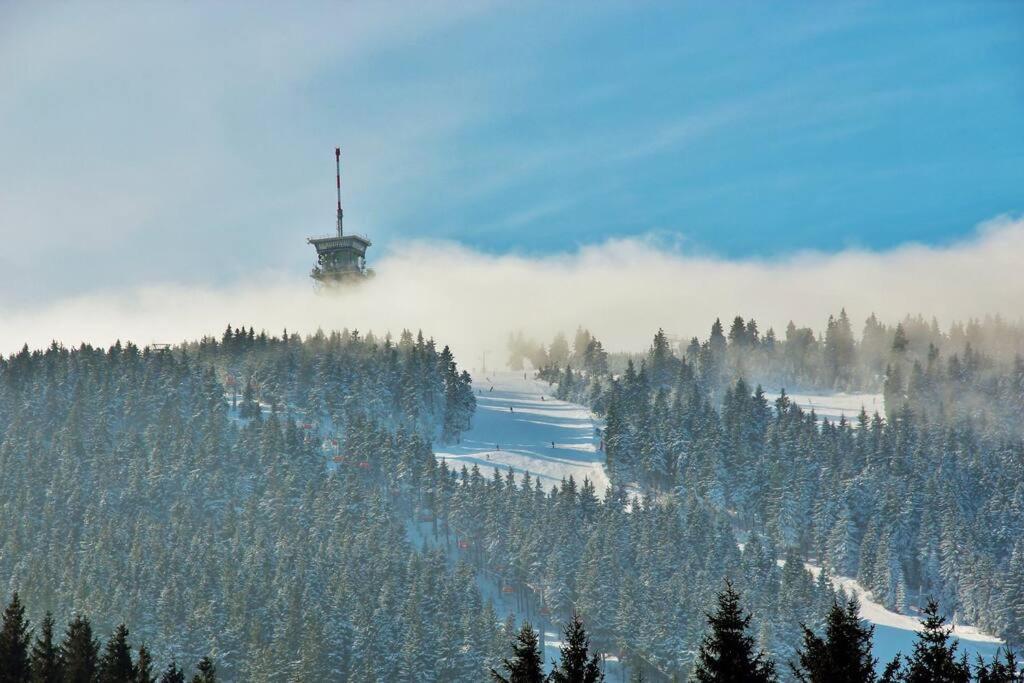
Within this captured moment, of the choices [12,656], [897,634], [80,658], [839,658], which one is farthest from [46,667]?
[897,634]

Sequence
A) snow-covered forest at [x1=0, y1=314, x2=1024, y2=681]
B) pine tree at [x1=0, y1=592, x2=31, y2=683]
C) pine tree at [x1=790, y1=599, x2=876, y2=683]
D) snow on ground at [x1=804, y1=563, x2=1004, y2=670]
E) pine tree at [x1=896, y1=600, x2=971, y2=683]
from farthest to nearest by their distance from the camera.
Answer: snow on ground at [x1=804, y1=563, x2=1004, y2=670], snow-covered forest at [x1=0, y1=314, x2=1024, y2=681], pine tree at [x1=0, y1=592, x2=31, y2=683], pine tree at [x1=896, y1=600, x2=971, y2=683], pine tree at [x1=790, y1=599, x2=876, y2=683]

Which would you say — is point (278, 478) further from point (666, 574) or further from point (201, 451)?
point (666, 574)

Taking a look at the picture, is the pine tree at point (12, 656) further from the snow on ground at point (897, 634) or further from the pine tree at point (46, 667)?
the snow on ground at point (897, 634)

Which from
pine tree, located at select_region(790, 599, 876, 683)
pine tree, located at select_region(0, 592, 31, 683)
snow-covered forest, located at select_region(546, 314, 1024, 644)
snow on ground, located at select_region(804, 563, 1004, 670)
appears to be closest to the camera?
pine tree, located at select_region(790, 599, 876, 683)

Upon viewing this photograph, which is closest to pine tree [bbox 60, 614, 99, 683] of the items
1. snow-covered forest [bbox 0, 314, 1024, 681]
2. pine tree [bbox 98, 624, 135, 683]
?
pine tree [bbox 98, 624, 135, 683]

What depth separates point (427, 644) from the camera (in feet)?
339

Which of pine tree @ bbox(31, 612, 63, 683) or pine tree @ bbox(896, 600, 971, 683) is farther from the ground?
pine tree @ bbox(896, 600, 971, 683)

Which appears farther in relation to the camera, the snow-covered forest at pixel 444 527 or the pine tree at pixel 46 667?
the snow-covered forest at pixel 444 527

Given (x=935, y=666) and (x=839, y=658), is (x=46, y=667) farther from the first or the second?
(x=935, y=666)

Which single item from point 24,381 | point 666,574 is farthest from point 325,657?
point 24,381

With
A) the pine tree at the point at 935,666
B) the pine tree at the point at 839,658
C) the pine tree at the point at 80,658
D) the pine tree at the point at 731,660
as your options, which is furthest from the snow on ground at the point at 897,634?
the pine tree at the point at 731,660

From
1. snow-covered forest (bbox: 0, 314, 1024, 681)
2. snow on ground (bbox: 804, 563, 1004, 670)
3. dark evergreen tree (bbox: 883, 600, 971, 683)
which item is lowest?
snow on ground (bbox: 804, 563, 1004, 670)

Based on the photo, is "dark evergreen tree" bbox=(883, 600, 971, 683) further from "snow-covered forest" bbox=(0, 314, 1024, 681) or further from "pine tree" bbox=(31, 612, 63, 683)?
"snow-covered forest" bbox=(0, 314, 1024, 681)

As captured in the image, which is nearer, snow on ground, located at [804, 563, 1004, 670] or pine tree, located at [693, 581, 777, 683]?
pine tree, located at [693, 581, 777, 683]
